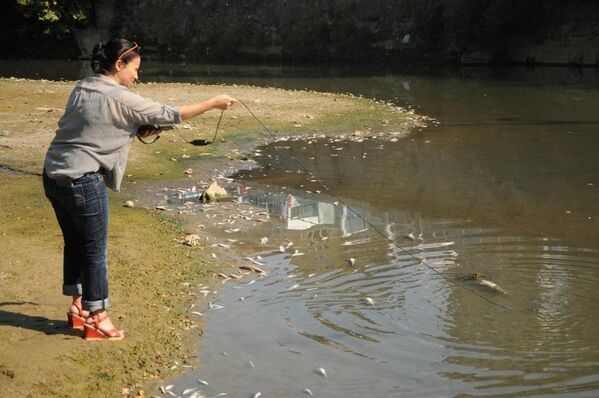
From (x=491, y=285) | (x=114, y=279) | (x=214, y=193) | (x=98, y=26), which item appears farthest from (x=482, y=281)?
(x=98, y=26)

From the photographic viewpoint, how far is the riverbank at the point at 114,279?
18.4 feet

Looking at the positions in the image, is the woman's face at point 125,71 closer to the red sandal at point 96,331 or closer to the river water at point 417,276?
the red sandal at point 96,331

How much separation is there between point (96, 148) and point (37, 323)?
5.09 ft

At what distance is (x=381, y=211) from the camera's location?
1103 centimetres

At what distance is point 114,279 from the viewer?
7.62 meters

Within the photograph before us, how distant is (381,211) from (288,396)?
5.71 m

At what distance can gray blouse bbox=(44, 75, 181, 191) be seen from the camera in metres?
5.60

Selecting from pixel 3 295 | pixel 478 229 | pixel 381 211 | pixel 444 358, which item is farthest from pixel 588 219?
pixel 3 295

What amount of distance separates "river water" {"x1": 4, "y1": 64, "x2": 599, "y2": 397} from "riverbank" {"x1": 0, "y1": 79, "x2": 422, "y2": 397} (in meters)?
0.34

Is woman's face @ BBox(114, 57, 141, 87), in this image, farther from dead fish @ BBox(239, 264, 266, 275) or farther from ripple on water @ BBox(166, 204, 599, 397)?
dead fish @ BBox(239, 264, 266, 275)

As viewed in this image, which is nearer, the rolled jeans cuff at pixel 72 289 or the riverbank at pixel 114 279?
the riverbank at pixel 114 279

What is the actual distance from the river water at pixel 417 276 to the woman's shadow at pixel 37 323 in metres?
1.02

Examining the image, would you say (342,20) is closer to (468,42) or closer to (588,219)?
(468,42)

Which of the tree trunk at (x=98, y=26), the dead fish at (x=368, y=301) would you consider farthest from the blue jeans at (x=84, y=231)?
the tree trunk at (x=98, y=26)
